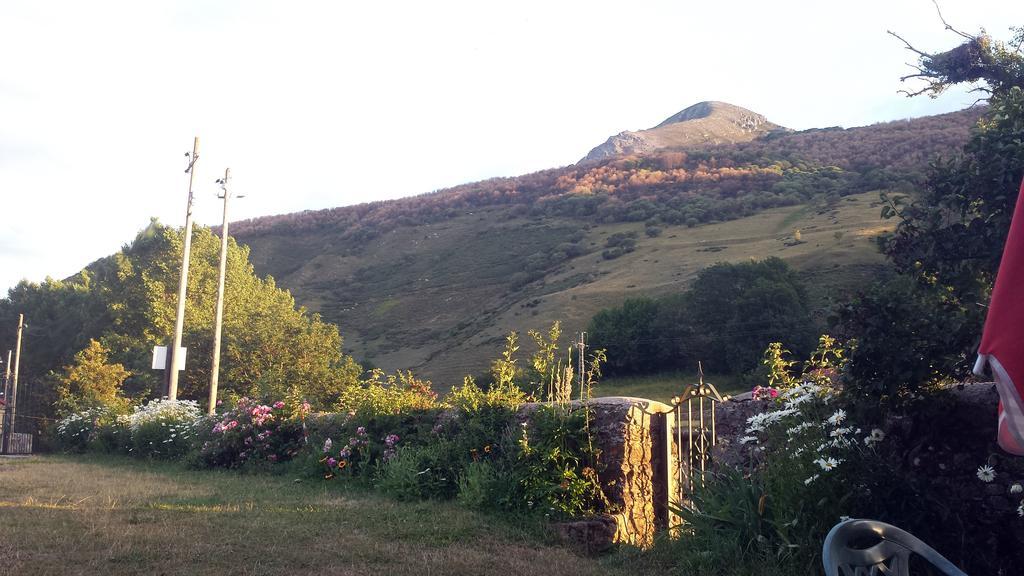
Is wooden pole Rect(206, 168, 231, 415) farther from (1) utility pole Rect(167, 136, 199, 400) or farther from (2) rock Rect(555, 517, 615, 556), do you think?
(2) rock Rect(555, 517, 615, 556)

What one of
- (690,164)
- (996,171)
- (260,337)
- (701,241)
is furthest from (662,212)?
(996,171)

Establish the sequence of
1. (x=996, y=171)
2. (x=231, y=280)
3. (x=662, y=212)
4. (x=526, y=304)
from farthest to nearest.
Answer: (x=662, y=212), (x=526, y=304), (x=231, y=280), (x=996, y=171)

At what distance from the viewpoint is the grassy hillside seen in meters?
45.5

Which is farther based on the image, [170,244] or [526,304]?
[526,304]

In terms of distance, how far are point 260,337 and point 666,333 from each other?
56.6 feet

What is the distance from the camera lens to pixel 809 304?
3538 centimetres

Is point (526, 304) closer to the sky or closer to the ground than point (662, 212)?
closer to the ground

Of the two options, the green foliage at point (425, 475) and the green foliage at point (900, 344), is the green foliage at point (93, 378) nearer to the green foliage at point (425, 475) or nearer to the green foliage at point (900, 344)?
the green foliage at point (425, 475)

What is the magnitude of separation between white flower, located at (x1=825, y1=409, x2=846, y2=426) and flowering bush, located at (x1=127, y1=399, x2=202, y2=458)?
41.1ft

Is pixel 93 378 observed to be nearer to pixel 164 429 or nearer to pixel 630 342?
pixel 164 429

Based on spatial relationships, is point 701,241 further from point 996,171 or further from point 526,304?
point 996,171

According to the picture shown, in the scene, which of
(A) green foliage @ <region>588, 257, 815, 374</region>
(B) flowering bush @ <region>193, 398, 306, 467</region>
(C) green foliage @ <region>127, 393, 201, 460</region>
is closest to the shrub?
(B) flowering bush @ <region>193, 398, 306, 467</region>

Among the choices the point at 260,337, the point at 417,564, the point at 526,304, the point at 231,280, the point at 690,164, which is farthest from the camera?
the point at 690,164

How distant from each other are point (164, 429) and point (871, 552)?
51.5 ft
